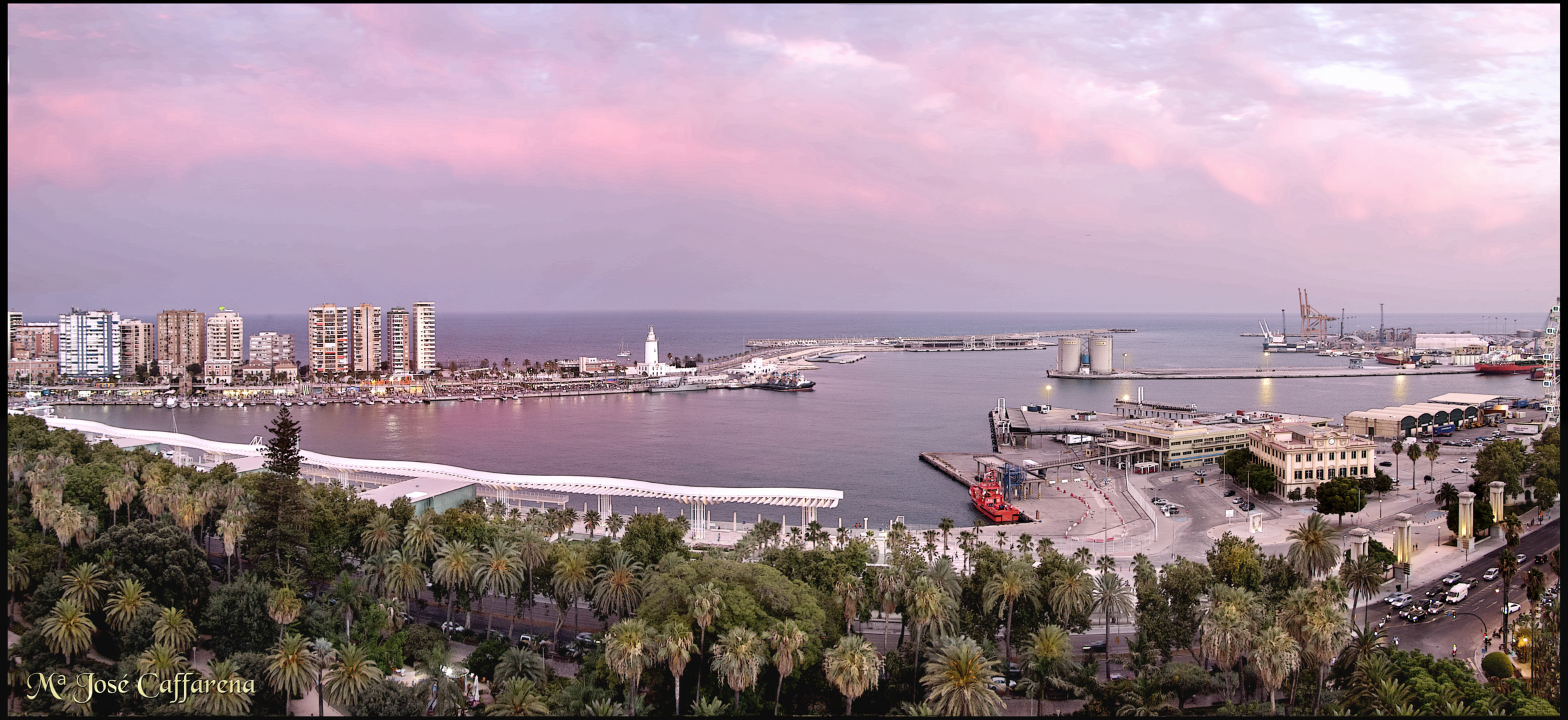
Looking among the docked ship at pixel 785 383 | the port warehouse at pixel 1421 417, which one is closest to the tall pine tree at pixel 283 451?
the port warehouse at pixel 1421 417

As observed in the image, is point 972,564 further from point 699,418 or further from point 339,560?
point 699,418

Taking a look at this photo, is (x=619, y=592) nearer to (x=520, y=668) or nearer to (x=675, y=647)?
(x=520, y=668)

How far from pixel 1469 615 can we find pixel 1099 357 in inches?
2333

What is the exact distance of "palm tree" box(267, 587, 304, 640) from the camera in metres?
14.6

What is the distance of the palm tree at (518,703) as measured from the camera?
12070 millimetres

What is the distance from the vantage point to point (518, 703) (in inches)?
477

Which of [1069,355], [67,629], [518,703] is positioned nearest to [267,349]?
[1069,355]

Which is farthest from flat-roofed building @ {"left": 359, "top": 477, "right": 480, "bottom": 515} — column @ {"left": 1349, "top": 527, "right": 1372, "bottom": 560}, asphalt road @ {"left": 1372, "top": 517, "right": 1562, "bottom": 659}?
column @ {"left": 1349, "top": 527, "right": 1372, "bottom": 560}

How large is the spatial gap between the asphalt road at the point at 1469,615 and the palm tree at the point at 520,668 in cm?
1336

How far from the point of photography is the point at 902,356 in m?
97.7

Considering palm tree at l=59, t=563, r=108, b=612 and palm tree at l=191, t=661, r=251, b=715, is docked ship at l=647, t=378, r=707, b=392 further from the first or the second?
palm tree at l=191, t=661, r=251, b=715

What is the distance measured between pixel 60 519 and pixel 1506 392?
7058 cm

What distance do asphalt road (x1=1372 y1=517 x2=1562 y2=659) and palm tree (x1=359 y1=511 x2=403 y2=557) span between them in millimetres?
17345

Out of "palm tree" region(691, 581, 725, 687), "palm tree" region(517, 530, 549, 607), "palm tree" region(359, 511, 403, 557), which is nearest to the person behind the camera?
"palm tree" region(691, 581, 725, 687)
